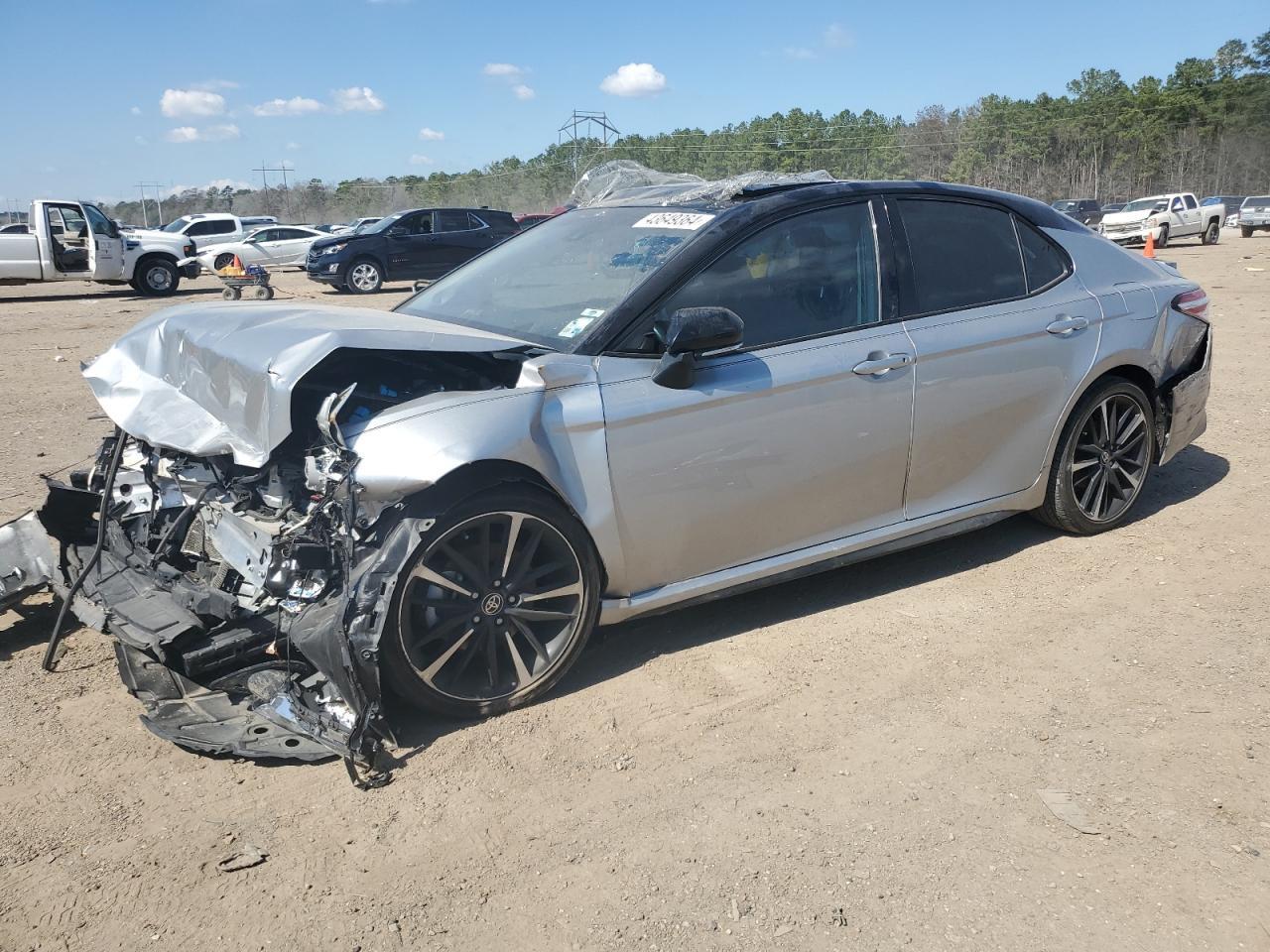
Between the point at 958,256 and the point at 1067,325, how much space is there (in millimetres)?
634

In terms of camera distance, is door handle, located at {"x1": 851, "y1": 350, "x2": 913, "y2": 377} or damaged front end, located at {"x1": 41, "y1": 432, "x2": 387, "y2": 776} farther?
door handle, located at {"x1": 851, "y1": 350, "x2": 913, "y2": 377}

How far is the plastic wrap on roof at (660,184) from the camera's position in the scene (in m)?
4.22

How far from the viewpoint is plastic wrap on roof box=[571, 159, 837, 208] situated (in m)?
4.22

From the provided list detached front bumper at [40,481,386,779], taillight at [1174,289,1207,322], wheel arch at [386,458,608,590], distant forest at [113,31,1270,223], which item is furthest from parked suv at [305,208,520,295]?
distant forest at [113,31,1270,223]

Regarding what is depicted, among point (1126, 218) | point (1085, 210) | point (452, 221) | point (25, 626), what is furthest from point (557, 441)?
point (1085, 210)

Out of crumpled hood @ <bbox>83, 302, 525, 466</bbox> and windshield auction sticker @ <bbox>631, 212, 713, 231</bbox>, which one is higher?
windshield auction sticker @ <bbox>631, 212, 713, 231</bbox>

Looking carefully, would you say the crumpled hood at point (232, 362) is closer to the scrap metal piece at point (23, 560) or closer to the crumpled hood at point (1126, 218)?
the scrap metal piece at point (23, 560)

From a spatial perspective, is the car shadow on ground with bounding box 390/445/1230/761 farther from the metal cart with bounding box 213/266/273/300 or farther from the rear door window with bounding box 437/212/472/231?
the rear door window with bounding box 437/212/472/231

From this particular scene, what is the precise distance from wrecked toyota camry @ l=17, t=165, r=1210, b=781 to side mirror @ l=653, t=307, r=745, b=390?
11 mm

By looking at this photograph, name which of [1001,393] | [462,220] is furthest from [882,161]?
[1001,393]

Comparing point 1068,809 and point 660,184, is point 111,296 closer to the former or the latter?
point 660,184

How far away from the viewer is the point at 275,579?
3.35 m

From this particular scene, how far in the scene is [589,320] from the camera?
12.2ft

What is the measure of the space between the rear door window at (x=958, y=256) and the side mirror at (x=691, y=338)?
3.48 ft
